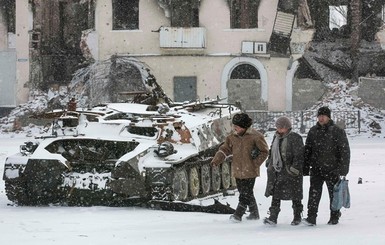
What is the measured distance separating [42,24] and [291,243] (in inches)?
1353

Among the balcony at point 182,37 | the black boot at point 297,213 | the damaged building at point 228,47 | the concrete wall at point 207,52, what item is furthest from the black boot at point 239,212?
the concrete wall at point 207,52

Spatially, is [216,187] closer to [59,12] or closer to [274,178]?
[274,178]

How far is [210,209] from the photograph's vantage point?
14375mm

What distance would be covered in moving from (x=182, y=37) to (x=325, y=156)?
29.7m

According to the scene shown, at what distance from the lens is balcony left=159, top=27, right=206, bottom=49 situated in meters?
41.5

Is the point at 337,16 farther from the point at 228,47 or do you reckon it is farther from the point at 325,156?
the point at 325,156

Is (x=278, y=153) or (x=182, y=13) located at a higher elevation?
(x=182, y=13)

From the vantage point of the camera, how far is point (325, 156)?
12.2 meters

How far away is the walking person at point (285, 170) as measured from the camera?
12039mm

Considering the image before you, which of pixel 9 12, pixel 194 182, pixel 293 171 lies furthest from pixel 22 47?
pixel 293 171

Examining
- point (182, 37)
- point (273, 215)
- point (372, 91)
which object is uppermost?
point (182, 37)

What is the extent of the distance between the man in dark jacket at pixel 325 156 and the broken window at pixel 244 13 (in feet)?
98.8

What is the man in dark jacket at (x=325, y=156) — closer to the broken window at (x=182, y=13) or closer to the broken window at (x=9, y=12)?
the broken window at (x=182, y=13)

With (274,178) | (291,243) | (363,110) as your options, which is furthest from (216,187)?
(363,110)
